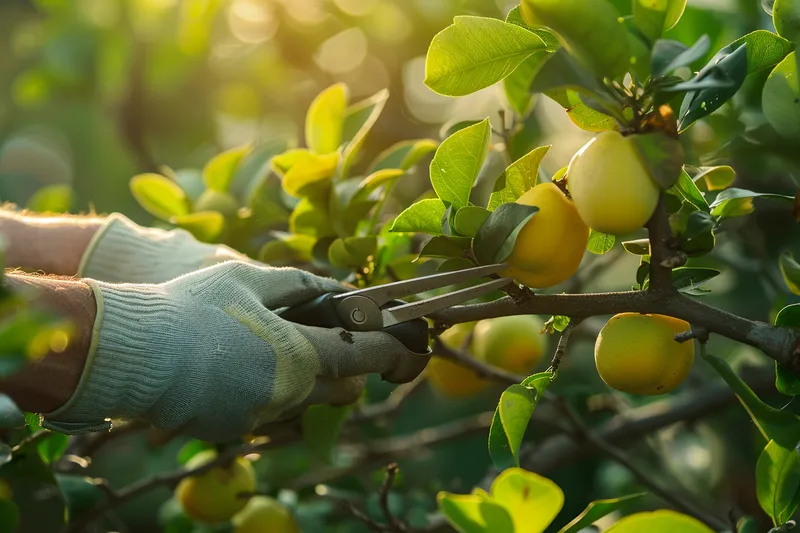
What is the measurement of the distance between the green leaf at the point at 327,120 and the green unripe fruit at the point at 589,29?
2.07 feet

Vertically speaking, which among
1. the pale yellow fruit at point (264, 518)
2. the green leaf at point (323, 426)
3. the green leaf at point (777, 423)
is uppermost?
the green leaf at point (777, 423)

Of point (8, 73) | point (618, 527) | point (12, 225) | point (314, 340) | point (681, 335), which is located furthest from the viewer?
point (8, 73)

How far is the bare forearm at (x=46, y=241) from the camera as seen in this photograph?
1552mm

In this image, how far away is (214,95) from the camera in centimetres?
320

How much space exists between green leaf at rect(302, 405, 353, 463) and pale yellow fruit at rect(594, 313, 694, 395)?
1.80 ft

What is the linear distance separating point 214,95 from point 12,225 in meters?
1.73

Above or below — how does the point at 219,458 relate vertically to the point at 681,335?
below

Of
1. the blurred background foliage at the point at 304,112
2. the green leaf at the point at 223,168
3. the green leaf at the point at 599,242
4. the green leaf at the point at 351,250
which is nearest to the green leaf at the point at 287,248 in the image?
the green leaf at the point at 351,250

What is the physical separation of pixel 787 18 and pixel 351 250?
0.64 meters

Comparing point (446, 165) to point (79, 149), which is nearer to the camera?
point (446, 165)

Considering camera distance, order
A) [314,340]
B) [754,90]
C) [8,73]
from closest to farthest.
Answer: [314,340]
[754,90]
[8,73]

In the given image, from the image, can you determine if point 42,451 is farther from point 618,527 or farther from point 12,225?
point 618,527

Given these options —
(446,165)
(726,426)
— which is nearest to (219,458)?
(446,165)

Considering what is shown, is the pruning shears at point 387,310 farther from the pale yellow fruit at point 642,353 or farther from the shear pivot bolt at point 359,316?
the pale yellow fruit at point 642,353
